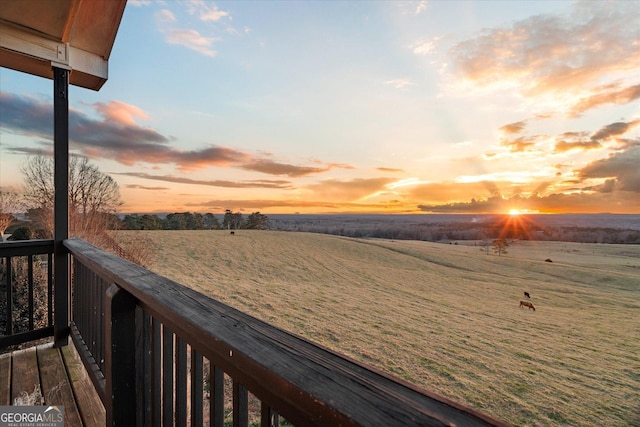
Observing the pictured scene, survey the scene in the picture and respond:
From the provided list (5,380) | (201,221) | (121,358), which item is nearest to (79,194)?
(5,380)

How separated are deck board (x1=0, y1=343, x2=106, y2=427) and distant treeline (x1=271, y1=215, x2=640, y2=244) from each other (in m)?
37.4

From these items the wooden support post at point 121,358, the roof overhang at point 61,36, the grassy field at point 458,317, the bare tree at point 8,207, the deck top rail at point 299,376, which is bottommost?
the grassy field at point 458,317

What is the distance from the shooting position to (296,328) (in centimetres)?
745

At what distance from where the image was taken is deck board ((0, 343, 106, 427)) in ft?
6.11

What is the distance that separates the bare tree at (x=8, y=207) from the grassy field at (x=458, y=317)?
4920 mm

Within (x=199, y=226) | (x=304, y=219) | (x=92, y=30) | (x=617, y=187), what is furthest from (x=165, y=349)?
(x=304, y=219)

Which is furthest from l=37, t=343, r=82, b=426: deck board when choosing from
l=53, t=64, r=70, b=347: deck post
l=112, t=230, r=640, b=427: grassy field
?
l=112, t=230, r=640, b=427: grassy field

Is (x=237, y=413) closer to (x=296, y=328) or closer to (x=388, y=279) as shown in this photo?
(x=296, y=328)

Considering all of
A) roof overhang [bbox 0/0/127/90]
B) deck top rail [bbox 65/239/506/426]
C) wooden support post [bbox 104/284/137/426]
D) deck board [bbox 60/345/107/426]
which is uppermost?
roof overhang [bbox 0/0/127/90]

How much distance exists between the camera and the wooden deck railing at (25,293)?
255 cm

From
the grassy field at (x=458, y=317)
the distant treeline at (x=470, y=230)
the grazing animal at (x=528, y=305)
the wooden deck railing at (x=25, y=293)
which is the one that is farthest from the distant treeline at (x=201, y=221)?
the grazing animal at (x=528, y=305)

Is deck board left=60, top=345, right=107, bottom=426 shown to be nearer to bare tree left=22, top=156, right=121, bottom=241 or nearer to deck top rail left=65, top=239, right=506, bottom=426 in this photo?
deck top rail left=65, top=239, right=506, bottom=426

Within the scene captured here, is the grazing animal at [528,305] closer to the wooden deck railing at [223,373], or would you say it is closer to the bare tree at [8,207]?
the wooden deck railing at [223,373]

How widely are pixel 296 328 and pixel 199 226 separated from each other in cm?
2943
